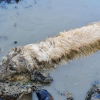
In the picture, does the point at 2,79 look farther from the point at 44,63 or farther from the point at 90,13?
the point at 90,13

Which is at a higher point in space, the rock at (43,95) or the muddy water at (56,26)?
the muddy water at (56,26)

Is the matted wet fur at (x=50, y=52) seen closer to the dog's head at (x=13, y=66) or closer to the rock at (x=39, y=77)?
the dog's head at (x=13, y=66)

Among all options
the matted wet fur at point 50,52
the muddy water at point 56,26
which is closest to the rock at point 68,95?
the muddy water at point 56,26

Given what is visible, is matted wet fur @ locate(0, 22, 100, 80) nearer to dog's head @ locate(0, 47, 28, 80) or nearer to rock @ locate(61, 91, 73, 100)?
dog's head @ locate(0, 47, 28, 80)

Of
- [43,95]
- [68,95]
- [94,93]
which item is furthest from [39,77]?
[94,93]

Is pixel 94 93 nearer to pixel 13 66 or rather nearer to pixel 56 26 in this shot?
pixel 13 66

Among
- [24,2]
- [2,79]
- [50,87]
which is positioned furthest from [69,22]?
[2,79]

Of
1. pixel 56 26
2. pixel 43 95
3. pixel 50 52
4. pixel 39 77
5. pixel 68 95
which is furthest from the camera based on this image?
pixel 56 26
